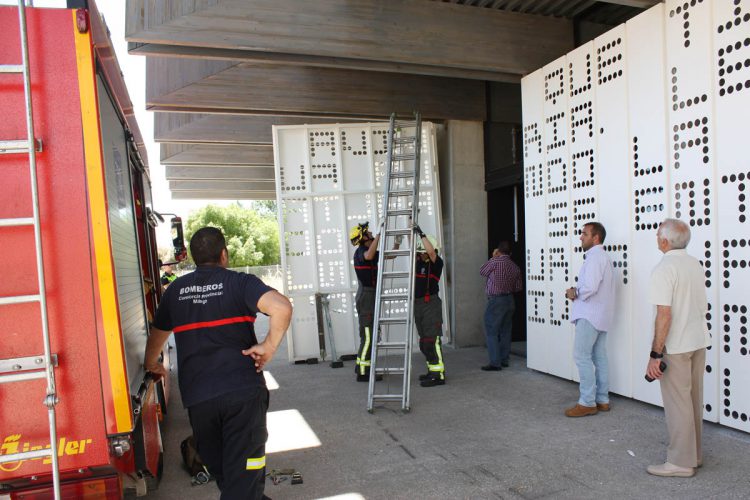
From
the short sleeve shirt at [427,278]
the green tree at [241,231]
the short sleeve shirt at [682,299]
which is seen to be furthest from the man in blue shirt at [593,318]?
the green tree at [241,231]

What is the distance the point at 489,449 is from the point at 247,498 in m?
2.54

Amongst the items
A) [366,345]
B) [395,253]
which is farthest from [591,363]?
[366,345]

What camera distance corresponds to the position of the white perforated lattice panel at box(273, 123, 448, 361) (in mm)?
9758

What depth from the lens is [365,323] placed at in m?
8.20

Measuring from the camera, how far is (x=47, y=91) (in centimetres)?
281

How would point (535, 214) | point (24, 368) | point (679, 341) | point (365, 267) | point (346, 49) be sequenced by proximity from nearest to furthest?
point (24, 368) → point (679, 341) → point (346, 49) → point (535, 214) → point (365, 267)

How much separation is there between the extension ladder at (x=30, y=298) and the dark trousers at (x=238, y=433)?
791 mm

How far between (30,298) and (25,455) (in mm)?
712

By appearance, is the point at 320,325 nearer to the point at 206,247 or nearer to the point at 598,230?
the point at 598,230

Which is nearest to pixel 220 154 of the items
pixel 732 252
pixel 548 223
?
pixel 548 223

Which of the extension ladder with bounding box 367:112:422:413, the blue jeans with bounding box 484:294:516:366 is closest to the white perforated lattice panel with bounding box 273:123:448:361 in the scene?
the extension ladder with bounding box 367:112:422:413

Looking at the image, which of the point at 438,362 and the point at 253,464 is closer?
the point at 253,464

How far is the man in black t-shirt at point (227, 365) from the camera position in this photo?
127 inches

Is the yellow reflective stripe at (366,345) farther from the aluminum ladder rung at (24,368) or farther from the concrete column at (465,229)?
the aluminum ladder rung at (24,368)
